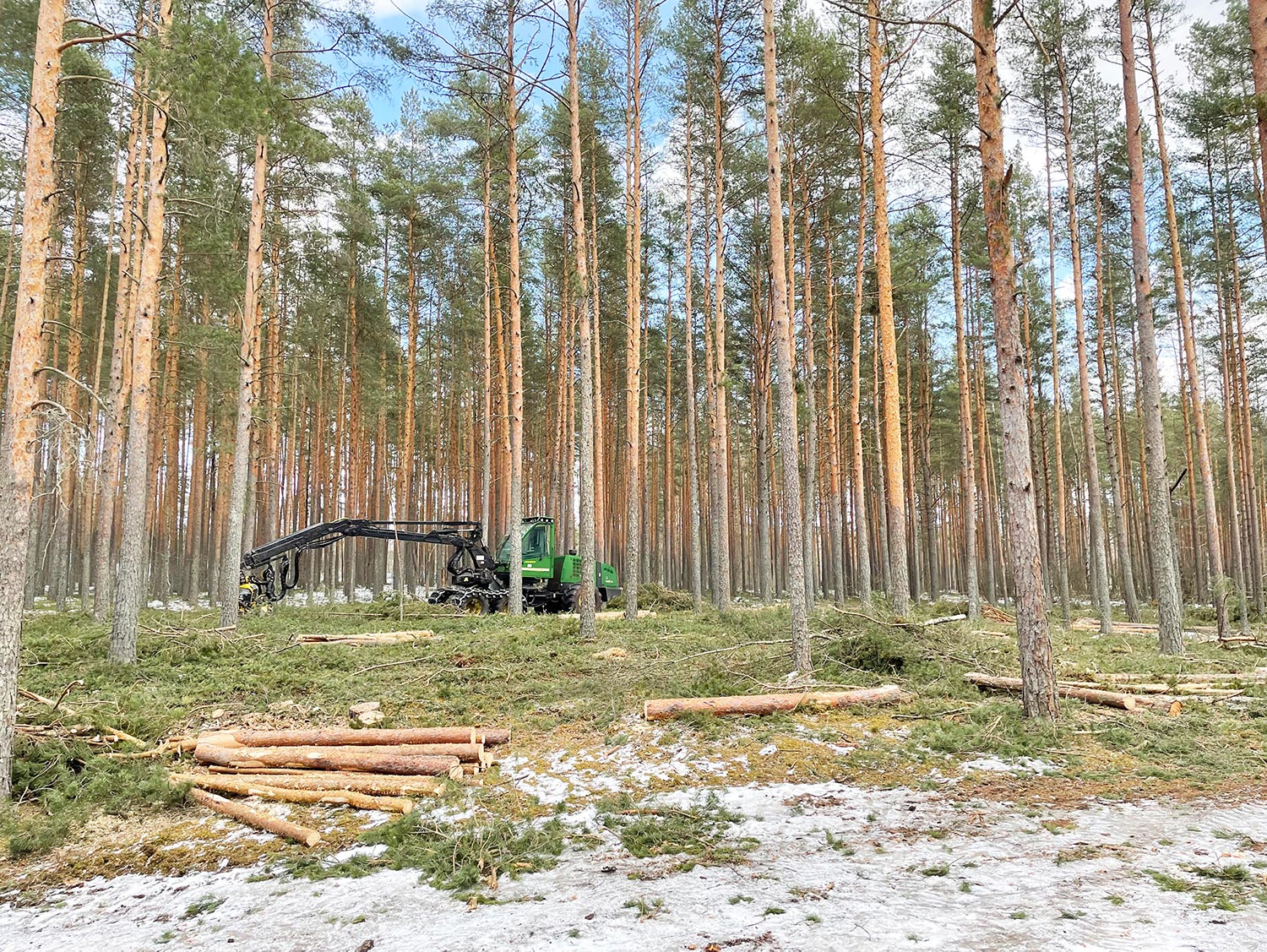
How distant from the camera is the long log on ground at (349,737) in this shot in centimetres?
594

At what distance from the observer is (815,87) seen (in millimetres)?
14719

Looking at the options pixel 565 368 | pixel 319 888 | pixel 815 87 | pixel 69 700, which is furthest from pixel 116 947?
pixel 565 368

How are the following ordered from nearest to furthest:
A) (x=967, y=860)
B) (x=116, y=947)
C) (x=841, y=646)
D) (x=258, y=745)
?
(x=116, y=947)
(x=967, y=860)
(x=258, y=745)
(x=841, y=646)

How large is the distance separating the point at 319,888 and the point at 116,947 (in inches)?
36.2

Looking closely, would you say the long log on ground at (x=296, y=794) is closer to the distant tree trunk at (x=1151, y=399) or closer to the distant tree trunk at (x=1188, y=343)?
the distant tree trunk at (x=1151, y=399)

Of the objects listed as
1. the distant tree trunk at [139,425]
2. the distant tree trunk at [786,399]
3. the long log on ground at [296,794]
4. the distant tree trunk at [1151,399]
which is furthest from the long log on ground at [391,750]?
the distant tree trunk at [1151,399]

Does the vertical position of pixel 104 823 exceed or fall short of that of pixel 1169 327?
it falls short

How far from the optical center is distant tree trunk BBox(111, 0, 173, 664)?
8.99m

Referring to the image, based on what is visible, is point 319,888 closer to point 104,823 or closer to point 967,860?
point 104,823

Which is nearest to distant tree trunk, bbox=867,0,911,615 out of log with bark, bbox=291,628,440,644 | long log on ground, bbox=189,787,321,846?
log with bark, bbox=291,628,440,644

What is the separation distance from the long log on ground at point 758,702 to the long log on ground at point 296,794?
9.00 feet

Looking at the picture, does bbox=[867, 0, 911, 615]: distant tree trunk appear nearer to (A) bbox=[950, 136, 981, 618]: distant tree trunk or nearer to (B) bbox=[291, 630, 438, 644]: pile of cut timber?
(A) bbox=[950, 136, 981, 618]: distant tree trunk

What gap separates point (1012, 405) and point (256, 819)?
735cm

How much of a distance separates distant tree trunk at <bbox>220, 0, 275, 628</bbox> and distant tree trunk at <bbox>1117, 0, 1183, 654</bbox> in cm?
1538
